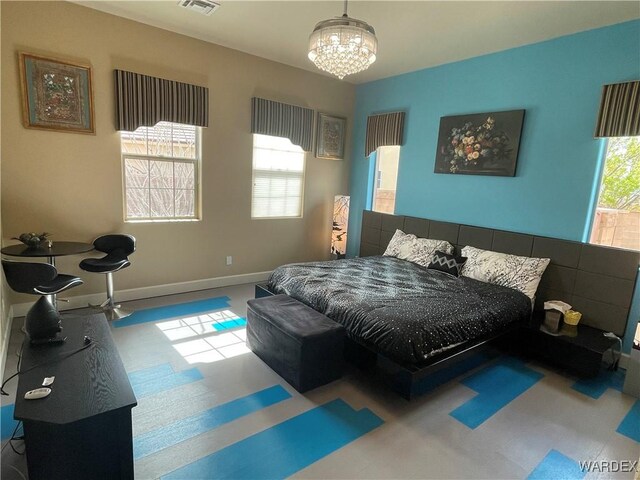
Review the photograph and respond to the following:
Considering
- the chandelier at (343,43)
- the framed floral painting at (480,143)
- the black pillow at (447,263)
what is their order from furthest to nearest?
1. the black pillow at (447,263)
2. the framed floral painting at (480,143)
3. the chandelier at (343,43)

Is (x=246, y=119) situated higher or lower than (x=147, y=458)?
higher

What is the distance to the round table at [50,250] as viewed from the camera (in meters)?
2.92

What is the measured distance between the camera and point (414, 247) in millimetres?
4316

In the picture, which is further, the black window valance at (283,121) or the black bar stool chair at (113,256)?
the black window valance at (283,121)

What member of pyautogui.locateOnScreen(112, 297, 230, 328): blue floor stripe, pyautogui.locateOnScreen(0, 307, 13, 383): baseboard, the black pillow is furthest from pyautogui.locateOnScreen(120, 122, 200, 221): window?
the black pillow

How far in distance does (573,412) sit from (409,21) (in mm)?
3479

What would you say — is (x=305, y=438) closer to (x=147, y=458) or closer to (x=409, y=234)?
(x=147, y=458)

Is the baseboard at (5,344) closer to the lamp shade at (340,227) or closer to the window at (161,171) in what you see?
the window at (161,171)

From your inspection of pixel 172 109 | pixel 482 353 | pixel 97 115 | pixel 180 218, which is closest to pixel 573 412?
pixel 482 353

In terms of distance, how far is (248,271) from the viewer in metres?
4.95

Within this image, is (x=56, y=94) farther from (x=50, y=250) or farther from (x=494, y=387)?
(x=494, y=387)

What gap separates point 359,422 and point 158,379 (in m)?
1.49

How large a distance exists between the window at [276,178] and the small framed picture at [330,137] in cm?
34

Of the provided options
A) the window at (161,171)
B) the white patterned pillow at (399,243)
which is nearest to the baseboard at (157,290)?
the window at (161,171)
